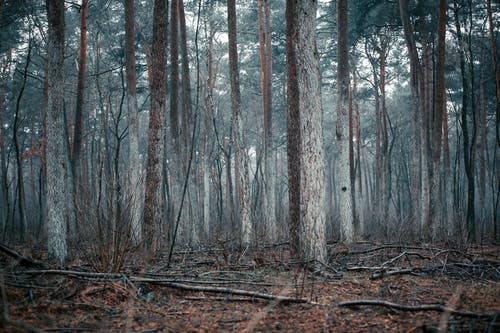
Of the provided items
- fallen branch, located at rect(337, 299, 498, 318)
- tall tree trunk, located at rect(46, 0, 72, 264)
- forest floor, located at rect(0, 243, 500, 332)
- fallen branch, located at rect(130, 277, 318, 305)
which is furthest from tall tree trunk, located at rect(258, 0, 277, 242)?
fallen branch, located at rect(337, 299, 498, 318)

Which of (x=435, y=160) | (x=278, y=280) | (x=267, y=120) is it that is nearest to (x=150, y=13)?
(x=267, y=120)

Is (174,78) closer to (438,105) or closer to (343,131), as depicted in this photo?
(343,131)

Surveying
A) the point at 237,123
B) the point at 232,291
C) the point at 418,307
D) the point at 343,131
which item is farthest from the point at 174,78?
the point at 418,307

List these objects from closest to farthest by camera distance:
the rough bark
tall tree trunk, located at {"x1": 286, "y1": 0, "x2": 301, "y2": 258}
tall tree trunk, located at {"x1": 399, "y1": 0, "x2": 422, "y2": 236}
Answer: tall tree trunk, located at {"x1": 286, "y1": 0, "x2": 301, "y2": 258}, the rough bark, tall tree trunk, located at {"x1": 399, "y1": 0, "x2": 422, "y2": 236}

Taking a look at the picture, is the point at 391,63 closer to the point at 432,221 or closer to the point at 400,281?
the point at 432,221

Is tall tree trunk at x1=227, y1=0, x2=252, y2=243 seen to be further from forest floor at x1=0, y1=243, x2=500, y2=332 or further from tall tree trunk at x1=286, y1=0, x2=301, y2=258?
forest floor at x1=0, y1=243, x2=500, y2=332

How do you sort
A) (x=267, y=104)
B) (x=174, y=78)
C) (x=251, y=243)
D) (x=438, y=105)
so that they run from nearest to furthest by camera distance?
(x=251, y=243) < (x=438, y=105) < (x=174, y=78) < (x=267, y=104)

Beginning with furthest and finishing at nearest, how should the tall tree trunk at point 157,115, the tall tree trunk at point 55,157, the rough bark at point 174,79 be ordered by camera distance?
the rough bark at point 174,79
the tall tree trunk at point 157,115
the tall tree trunk at point 55,157

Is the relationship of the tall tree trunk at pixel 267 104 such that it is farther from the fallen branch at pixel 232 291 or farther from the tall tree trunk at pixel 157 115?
the fallen branch at pixel 232 291

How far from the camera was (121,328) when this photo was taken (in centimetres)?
273

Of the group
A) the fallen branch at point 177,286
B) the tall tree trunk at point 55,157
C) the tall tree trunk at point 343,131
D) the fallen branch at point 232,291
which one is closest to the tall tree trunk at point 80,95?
the tall tree trunk at point 55,157

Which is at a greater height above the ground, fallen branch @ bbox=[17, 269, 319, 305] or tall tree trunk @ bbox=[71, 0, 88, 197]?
tall tree trunk @ bbox=[71, 0, 88, 197]

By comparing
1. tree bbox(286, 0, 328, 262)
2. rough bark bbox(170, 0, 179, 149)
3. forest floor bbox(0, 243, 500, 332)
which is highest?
rough bark bbox(170, 0, 179, 149)

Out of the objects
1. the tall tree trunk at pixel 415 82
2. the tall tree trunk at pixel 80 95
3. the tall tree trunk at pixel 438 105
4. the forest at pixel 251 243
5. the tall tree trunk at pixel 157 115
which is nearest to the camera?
the forest at pixel 251 243
